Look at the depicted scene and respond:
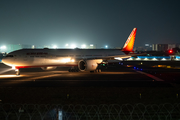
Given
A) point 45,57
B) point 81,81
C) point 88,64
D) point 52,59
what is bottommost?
point 81,81

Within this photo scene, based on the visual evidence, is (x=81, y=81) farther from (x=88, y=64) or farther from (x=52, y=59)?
(x=52, y=59)

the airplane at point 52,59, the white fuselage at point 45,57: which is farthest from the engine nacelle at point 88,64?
the white fuselage at point 45,57

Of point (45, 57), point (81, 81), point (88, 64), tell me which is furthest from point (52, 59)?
point (81, 81)

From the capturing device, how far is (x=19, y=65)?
1444 inches

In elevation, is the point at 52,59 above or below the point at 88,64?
above

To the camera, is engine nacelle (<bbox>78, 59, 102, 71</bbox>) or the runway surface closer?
the runway surface

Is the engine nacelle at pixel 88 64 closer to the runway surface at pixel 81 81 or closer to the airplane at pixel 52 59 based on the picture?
the airplane at pixel 52 59

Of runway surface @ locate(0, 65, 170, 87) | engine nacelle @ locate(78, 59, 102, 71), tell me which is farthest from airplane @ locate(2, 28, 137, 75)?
runway surface @ locate(0, 65, 170, 87)

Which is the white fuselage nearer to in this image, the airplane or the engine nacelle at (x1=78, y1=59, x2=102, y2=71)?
the airplane

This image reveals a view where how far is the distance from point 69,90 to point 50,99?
12.4 feet

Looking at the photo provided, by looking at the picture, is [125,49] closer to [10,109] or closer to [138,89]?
[138,89]

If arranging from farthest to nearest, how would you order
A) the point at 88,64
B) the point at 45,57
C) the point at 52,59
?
the point at 52,59 < the point at 45,57 < the point at 88,64

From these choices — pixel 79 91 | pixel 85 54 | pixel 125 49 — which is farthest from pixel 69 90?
pixel 125 49

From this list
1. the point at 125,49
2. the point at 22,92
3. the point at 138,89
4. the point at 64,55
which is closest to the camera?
the point at 22,92
